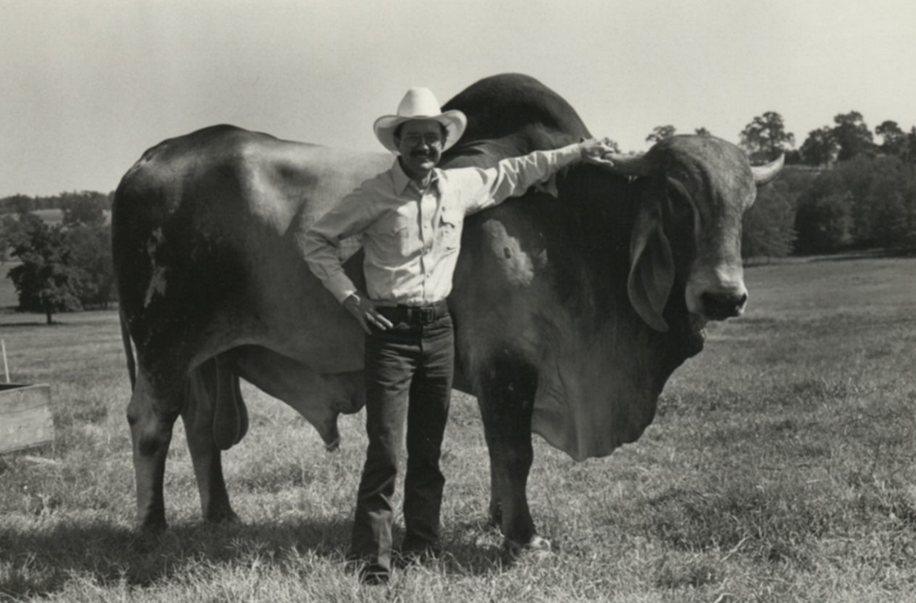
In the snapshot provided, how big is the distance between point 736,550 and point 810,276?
20.0m

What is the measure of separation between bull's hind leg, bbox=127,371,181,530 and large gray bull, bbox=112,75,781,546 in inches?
0.4

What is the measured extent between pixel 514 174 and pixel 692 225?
3.21 ft

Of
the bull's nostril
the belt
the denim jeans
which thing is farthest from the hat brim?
the bull's nostril

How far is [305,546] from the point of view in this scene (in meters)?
5.31

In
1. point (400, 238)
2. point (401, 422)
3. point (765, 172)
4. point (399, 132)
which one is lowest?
point (401, 422)

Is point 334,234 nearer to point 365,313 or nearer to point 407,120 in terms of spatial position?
point 365,313

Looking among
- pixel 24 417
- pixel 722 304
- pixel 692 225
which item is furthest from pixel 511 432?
pixel 24 417

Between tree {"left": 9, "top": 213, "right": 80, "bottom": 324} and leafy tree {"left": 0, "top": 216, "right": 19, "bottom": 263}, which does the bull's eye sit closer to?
leafy tree {"left": 0, "top": 216, "right": 19, "bottom": 263}

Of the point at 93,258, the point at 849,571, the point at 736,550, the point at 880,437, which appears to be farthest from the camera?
the point at 93,258

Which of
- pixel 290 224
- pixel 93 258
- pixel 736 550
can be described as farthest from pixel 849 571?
pixel 93 258

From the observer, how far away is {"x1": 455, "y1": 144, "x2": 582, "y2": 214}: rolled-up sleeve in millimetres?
4945

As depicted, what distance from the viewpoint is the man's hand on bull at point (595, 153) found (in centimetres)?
513

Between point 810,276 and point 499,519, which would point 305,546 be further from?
point 810,276

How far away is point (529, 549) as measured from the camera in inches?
199
